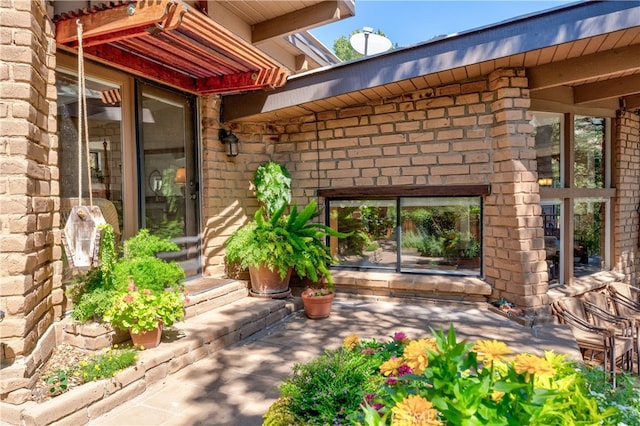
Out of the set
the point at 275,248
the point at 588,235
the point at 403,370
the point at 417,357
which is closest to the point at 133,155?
the point at 275,248

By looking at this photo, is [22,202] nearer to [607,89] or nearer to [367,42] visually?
[367,42]

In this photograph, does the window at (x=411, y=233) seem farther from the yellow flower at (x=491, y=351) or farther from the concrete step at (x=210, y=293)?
the yellow flower at (x=491, y=351)

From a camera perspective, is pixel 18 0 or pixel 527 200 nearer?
pixel 18 0

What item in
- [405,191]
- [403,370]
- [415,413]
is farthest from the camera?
[405,191]

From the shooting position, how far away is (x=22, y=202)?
2662 millimetres

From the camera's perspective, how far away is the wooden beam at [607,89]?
15.9ft

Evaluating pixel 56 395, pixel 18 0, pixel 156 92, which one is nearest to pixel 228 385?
pixel 56 395

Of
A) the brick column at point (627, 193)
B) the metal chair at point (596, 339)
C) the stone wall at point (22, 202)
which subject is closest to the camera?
the stone wall at point (22, 202)

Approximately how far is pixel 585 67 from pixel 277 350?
4038mm

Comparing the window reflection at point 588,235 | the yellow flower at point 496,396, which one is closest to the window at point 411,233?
the window reflection at point 588,235

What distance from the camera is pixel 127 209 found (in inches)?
169

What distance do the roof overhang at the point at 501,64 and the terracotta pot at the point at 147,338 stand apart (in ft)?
9.42

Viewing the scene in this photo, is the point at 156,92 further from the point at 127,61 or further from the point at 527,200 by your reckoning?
the point at 527,200

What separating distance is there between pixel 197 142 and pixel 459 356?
4362 millimetres
